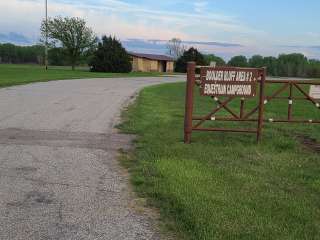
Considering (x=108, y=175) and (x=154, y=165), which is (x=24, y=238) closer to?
(x=108, y=175)

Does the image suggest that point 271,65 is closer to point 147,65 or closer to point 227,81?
point 147,65

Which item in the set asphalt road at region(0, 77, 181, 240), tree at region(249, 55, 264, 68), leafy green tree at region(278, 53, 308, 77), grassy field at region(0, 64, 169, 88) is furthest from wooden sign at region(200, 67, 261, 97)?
tree at region(249, 55, 264, 68)

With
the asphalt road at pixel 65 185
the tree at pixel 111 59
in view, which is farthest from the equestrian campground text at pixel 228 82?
the tree at pixel 111 59

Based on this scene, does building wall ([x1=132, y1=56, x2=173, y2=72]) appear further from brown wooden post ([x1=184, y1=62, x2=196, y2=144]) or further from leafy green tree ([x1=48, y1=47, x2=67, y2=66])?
brown wooden post ([x1=184, y1=62, x2=196, y2=144])

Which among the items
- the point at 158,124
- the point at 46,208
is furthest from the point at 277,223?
the point at 158,124

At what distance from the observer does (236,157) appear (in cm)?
921

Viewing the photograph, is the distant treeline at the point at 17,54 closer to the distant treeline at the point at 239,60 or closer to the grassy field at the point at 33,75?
the distant treeline at the point at 239,60

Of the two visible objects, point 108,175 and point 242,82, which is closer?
point 108,175

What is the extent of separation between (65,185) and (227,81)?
4.70m

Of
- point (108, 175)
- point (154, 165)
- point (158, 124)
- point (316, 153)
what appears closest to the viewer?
point (108, 175)

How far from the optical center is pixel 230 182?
721 cm

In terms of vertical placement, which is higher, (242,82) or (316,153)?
(242,82)

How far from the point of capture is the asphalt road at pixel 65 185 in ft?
17.0

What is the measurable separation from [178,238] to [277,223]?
109 cm
